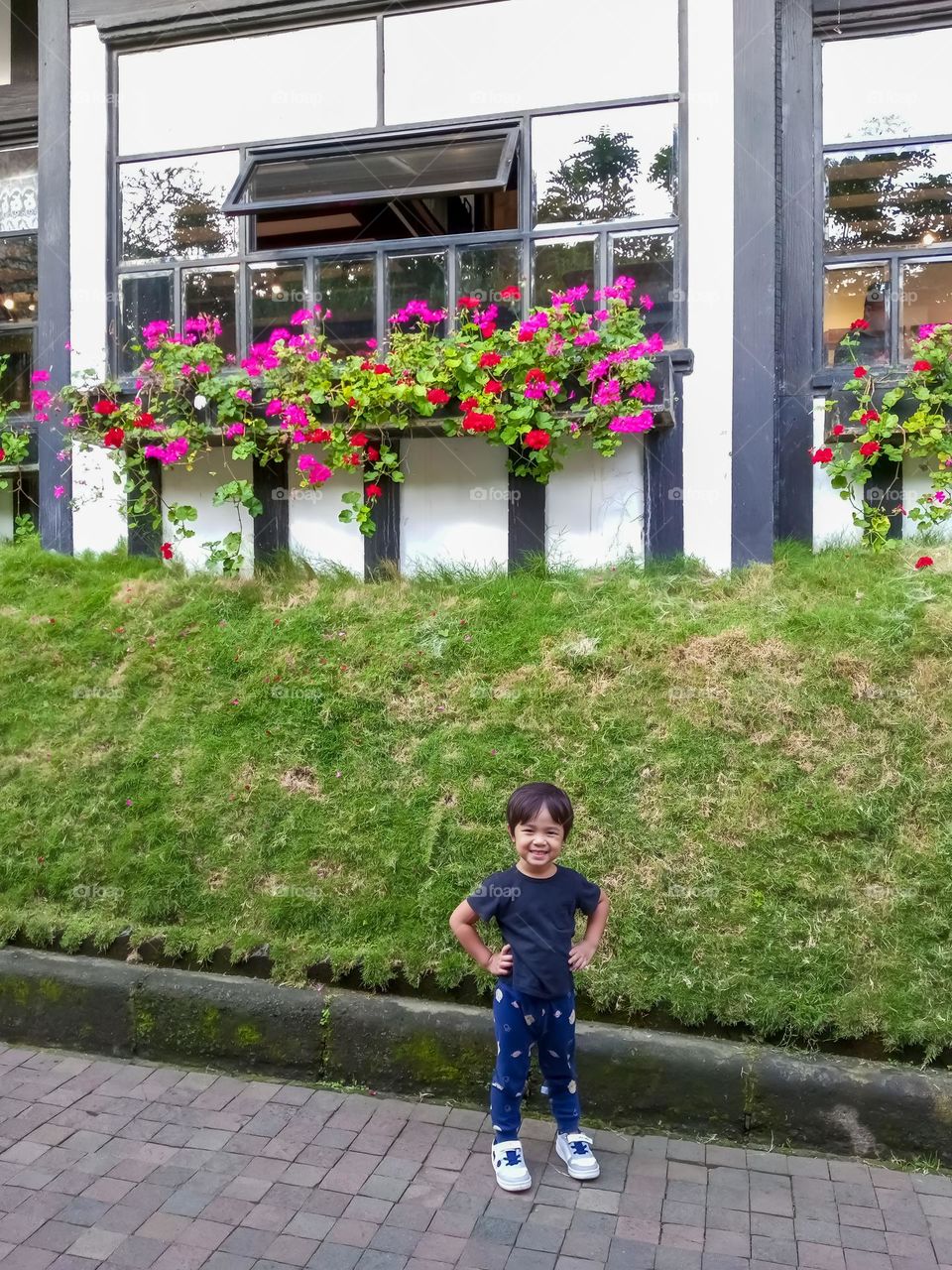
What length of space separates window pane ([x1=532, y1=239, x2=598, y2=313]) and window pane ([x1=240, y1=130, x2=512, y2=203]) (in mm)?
561

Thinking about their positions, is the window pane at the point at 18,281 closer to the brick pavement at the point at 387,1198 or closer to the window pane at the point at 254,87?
the window pane at the point at 254,87

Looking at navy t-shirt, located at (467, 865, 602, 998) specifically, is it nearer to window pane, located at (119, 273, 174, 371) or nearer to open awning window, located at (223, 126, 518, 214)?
open awning window, located at (223, 126, 518, 214)

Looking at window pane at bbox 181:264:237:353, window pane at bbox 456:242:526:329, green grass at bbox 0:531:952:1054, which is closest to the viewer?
green grass at bbox 0:531:952:1054

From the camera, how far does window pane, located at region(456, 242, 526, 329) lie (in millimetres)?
6488

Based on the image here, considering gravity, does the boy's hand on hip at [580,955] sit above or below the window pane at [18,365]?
below

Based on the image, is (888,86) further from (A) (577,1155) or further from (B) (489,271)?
(A) (577,1155)

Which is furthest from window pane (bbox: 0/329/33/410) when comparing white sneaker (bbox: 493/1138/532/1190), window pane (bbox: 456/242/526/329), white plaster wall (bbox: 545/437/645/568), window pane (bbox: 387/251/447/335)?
white sneaker (bbox: 493/1138/532/1190)

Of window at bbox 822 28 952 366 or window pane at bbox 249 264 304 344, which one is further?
window pane at bbox 249 264 304 344

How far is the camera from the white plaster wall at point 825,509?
645 cm

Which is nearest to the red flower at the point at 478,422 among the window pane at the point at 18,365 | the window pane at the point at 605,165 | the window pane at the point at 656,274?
the window pane at the point at 656,274

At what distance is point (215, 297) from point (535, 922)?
5.33 meters

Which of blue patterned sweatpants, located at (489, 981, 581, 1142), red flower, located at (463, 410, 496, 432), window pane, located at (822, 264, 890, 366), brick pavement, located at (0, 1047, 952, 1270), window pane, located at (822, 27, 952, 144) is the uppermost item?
window pane, located at (822, 27, 952, 144)

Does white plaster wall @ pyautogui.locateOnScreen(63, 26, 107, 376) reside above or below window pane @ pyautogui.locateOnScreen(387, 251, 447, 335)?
above

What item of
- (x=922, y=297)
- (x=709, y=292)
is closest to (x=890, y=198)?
(x=922, y=297)
